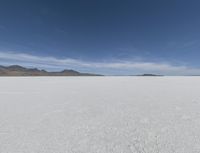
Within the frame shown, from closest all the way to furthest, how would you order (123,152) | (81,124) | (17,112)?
(123,152) < (81,124) < (17,112)

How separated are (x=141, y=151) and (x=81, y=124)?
1.47 metres

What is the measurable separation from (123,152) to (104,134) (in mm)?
644

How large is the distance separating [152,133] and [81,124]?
1.48 meters

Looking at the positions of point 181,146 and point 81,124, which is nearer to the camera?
point 181,146

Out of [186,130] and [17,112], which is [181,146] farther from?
[17,112]

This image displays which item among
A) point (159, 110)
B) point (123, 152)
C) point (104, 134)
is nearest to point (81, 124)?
point (104, 134)

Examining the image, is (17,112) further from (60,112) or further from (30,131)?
(30,131)

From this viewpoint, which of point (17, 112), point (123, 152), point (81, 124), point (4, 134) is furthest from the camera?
point (17, 112)

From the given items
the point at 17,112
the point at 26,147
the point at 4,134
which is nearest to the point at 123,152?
the point at 26,147

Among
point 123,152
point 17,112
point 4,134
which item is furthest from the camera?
point 17,112

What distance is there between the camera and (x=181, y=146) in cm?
221

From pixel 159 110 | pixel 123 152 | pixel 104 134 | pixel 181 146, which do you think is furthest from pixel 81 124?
pixel 159 110

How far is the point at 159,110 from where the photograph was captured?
164 inches

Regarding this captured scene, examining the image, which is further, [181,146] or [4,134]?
[4,134]
